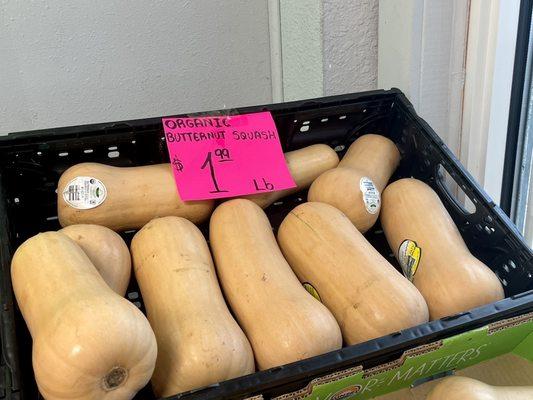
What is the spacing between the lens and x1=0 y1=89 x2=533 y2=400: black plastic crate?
1.78ft

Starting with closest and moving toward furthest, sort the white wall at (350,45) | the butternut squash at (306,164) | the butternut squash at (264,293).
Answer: the butternut squash at (264,293), the butternut squash at (306,164), the white wall at (350,45)

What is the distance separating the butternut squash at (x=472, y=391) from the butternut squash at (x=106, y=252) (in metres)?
0.39

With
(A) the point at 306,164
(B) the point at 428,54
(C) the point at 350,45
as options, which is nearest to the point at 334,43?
(C) the point at 350,45

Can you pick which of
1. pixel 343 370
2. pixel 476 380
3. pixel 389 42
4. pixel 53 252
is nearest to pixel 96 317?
pixel 53 252

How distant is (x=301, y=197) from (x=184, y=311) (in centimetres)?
34

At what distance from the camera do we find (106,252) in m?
0.69

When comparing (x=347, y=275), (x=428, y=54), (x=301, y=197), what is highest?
(x=428, y=54)

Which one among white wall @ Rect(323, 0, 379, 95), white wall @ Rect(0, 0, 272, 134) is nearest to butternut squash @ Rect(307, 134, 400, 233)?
white wall @ Rect(323, 0, 379, 95)

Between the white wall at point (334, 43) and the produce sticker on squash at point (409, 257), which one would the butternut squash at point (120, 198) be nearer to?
the produce sticker on squash at point (409, 257)

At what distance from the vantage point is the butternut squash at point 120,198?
29.7 inches

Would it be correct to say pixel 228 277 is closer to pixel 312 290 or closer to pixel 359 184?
pixel 312 290

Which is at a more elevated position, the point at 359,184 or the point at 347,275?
the point at 359,184

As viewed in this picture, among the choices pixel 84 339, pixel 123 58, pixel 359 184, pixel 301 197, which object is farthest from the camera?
pixel 123 58

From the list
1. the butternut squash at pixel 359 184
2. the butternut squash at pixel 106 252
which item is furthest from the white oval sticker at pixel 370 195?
the butternut squash at pixel 106 252
